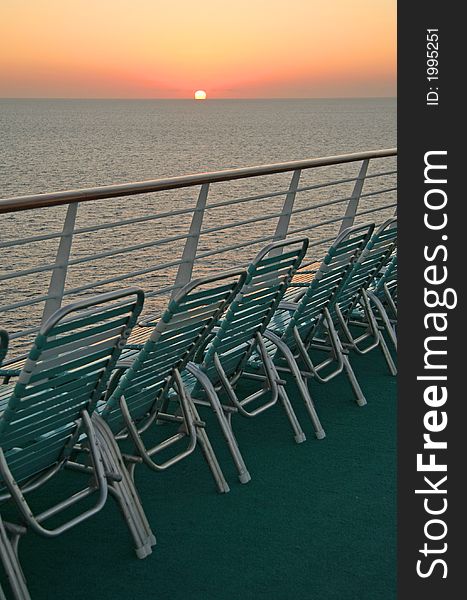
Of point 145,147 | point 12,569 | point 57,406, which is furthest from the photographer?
point 145,147

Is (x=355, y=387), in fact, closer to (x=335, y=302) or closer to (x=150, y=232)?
(x=335, y=302)

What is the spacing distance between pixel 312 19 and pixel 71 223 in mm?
75307

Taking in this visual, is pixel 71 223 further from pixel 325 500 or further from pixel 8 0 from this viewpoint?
pixel 8 0

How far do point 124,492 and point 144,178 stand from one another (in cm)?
6039

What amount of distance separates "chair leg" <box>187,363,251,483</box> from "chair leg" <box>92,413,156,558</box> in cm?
62

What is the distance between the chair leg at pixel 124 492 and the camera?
3582 mm

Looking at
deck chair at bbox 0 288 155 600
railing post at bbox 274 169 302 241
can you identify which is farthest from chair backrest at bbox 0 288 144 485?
railing post at bbox 274 169 302 241

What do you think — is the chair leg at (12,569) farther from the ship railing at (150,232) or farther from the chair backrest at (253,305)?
the chair backrest at (253,305)

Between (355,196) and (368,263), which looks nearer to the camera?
(368,263)

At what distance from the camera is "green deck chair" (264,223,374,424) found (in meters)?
4.77

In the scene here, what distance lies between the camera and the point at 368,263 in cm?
527

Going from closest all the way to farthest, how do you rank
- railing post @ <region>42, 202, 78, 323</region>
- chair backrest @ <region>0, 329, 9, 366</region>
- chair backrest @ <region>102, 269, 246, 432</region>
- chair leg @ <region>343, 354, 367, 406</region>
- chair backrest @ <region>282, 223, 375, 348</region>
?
chair backrest @ <region>0, 329, 9, 366</region> < chair backrest @ <region>102, 269, 246, 432</region> < railing post @ <region>42, 202, 78, 323</region> < chair backrest @ <region>282, 223, 375, 348</region> < chair leg @ <region>343, 354, 367, 406</region>

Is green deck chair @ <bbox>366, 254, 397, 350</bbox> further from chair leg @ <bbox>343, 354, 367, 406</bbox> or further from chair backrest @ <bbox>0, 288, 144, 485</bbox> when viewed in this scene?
chair backrest @ <bbox>0, 288, 144, 485</bbox>

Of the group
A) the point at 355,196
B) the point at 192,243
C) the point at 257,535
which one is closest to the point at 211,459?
the point at 257,535
